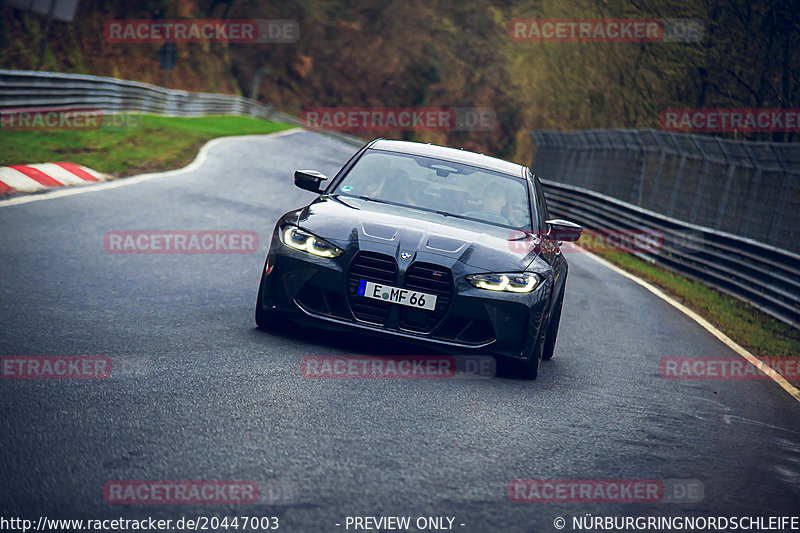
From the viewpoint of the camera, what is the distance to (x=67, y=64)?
45.0 meters

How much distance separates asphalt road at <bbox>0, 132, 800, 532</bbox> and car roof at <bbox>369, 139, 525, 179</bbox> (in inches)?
65.6

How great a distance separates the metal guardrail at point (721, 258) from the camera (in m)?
13.9

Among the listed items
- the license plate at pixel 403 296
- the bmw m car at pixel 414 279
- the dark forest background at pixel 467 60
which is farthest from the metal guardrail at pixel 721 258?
the dark forest background at pixel 467 60

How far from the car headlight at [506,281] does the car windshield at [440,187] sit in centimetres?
101

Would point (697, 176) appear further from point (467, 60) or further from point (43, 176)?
point (467, 60)

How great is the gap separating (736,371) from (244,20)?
68.9 m

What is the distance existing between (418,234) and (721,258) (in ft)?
36.8

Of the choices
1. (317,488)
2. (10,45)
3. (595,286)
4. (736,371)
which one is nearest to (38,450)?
(317,488)

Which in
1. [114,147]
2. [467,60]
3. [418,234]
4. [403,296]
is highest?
[467,60]

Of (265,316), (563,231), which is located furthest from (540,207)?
(265,316)

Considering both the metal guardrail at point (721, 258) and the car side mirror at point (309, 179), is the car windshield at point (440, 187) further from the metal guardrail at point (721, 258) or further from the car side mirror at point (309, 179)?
the metal guardrail at point (721, 258)

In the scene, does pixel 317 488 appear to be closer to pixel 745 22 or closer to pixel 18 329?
pixel 18 329

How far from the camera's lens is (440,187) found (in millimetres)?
7938

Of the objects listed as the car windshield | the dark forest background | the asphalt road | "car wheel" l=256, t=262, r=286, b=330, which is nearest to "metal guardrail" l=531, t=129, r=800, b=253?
the asphalt road
